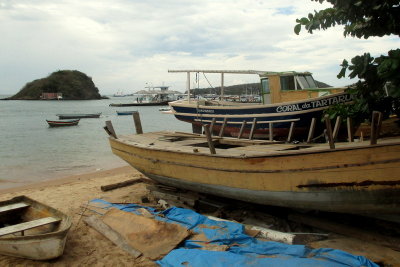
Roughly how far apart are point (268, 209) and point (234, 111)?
6.16 metres

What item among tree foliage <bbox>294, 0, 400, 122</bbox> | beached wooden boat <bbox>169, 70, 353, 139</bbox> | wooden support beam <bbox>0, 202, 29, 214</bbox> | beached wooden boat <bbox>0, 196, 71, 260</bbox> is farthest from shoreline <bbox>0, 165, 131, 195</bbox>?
tree foliage <bbox>294, 0, 400, 122</bbox>

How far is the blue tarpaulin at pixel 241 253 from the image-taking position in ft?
15.1

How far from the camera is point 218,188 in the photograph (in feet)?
21.5

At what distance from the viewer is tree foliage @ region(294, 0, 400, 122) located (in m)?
3.58

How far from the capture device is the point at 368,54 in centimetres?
415

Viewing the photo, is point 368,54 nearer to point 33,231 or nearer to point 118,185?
point 33,231

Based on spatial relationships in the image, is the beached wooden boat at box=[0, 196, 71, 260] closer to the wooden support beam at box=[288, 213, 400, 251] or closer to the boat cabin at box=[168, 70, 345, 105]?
the wooden support beam at box=[288, 213, 400, 251]

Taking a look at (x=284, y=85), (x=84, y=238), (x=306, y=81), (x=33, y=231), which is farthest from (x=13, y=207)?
(x=306, y=81)

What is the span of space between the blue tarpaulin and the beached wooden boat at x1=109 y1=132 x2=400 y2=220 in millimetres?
768

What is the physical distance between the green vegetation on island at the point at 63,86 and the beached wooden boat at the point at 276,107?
11423cm

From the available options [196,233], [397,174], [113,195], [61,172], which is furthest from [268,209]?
[61,172]

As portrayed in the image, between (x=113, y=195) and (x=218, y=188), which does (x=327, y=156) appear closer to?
(x=218, y=188)

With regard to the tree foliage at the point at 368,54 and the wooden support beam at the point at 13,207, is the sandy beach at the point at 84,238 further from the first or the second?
the tree foliage at the point at 368,54

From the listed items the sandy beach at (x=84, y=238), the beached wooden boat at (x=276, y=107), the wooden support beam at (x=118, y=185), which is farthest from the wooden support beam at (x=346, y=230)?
the wooden support beam at (x=118, y=185)
